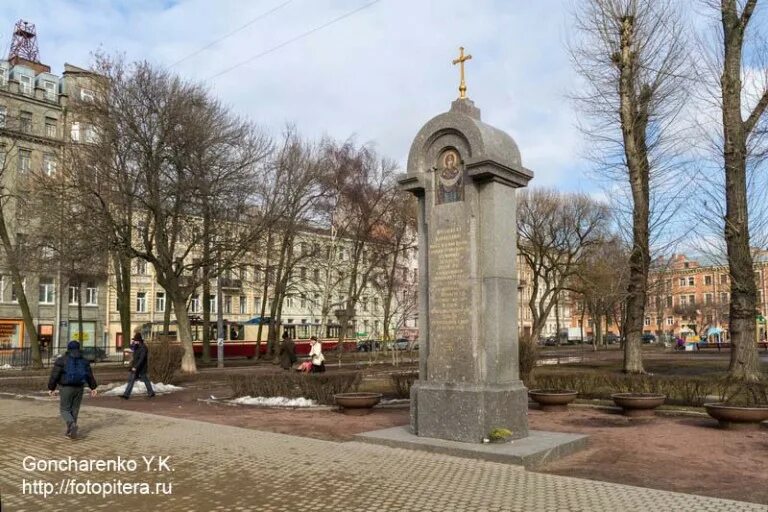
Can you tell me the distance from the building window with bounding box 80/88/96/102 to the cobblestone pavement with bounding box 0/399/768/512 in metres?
18.5

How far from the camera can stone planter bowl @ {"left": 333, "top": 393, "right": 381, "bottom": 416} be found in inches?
544

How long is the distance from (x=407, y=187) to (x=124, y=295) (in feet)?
91.4

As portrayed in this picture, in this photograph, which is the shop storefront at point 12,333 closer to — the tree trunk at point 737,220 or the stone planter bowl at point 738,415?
the tree trunk at point 737,220

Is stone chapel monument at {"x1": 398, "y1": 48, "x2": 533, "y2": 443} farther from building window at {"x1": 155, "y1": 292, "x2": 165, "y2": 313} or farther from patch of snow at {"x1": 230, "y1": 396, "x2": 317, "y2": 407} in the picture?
building window at {"x1": 155, "y1": 292, "x2": 165, "y2": 313}

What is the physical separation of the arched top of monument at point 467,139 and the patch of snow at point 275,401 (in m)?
7.06

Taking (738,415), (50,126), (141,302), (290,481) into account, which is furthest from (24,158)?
(738,415)

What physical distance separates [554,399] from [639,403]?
6.38ft

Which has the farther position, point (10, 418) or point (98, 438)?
point (10, 418)

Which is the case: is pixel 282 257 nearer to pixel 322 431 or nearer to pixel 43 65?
pixel 322 431

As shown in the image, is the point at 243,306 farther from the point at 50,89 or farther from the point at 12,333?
the point at 50,89

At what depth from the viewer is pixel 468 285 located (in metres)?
10.1

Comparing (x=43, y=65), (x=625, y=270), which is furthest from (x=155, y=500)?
(x=43, y=65)

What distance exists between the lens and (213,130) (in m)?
26.0

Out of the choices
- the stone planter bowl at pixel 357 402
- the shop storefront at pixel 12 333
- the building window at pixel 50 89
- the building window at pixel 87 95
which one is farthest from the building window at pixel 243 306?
the stone planter bowl at pixel 357 402
